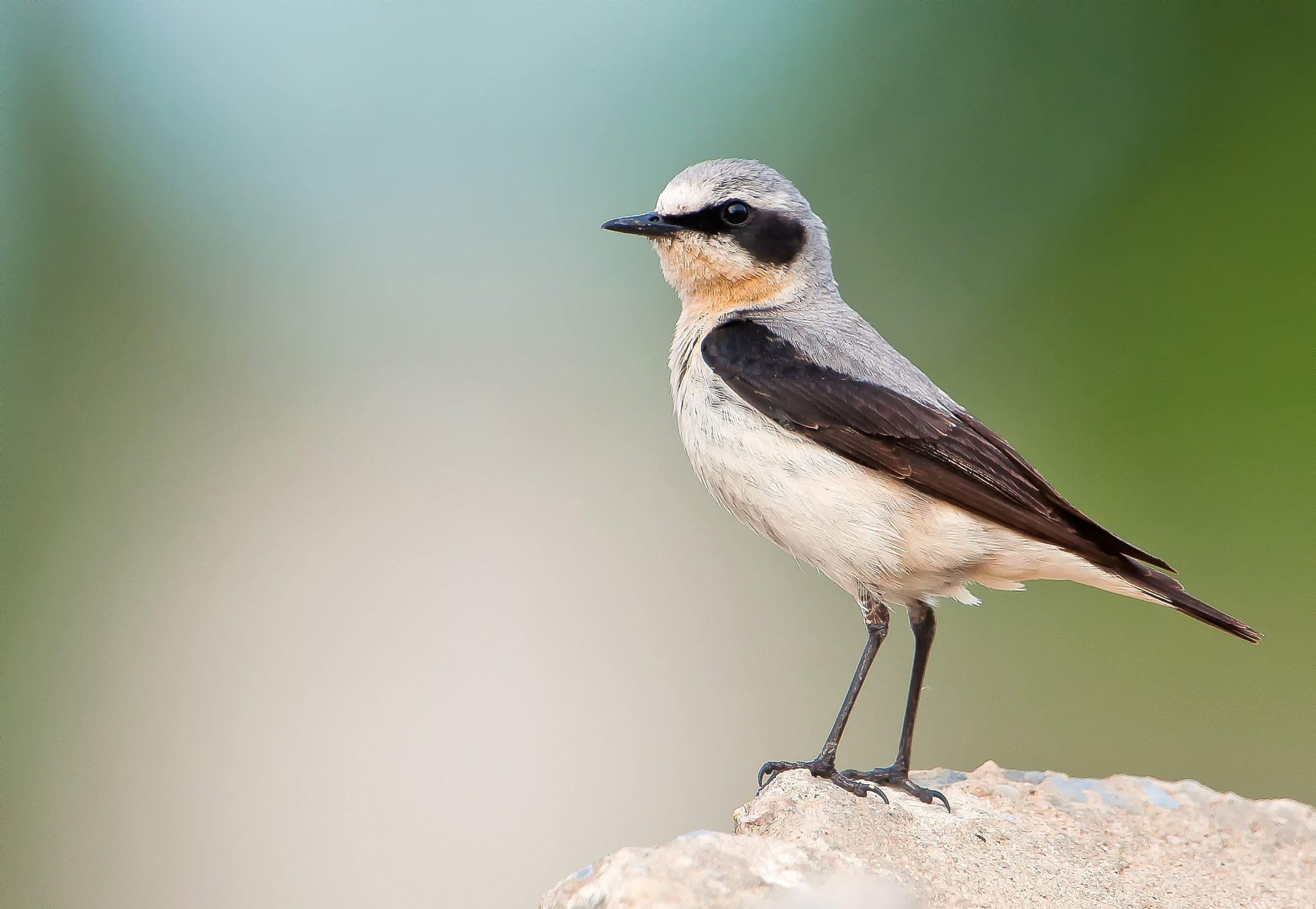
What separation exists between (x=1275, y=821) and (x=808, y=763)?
1.97m

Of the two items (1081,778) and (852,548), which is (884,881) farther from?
(1081,778)

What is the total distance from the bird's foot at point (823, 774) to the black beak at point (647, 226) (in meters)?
2.49

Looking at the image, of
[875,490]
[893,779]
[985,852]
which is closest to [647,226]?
[875,490]

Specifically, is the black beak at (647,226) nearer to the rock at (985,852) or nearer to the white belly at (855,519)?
the white belly at (855,519)

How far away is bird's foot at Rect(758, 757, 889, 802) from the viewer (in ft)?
14.7

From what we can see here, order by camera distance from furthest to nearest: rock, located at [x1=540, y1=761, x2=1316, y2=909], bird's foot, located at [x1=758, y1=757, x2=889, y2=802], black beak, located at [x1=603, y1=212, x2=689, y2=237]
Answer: black beak, located at [x1=603, y1=212, x2=689, y2=237], bird's foot, located at [x1=758, y1=757, x2=889, y2=802], rock, located at [x1=540, y1=761, x2=1316, y2=909]

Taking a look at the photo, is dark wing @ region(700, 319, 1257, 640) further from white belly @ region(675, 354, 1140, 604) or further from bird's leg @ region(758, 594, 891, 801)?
bird's leg @ region(758, 594, 891, 801)

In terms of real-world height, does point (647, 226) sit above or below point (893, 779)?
above

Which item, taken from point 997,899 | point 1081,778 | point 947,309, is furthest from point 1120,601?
point 997,899

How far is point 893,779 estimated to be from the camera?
15.8ft

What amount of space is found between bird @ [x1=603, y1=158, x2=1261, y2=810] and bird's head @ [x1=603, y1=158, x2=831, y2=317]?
0.33m

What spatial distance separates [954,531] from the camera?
15.5 ft

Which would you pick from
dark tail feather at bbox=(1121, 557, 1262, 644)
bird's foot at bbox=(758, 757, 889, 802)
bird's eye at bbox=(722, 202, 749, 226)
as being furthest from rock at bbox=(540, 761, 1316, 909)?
bird's eye at bbox=(722, 202, 749, 226)

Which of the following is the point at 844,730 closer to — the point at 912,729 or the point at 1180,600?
the point at 912,729
